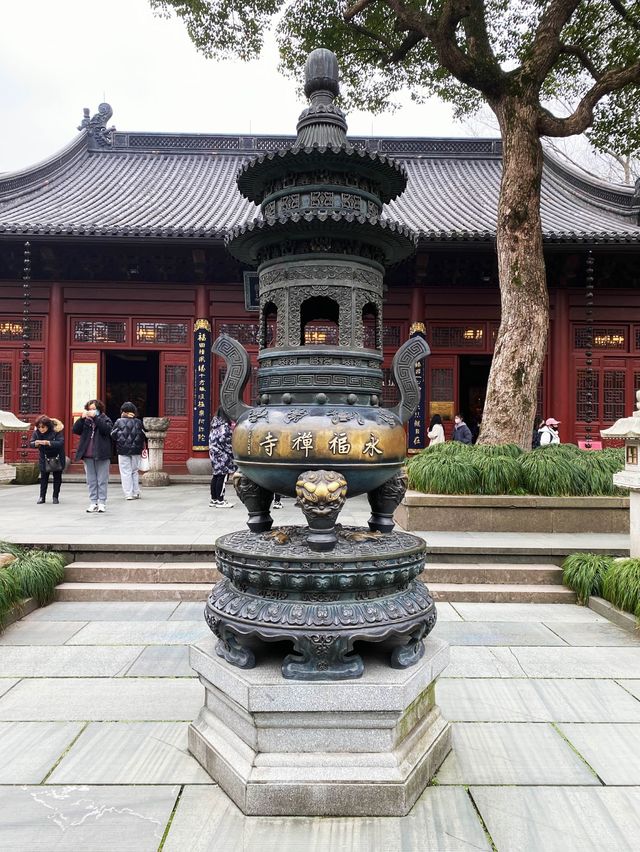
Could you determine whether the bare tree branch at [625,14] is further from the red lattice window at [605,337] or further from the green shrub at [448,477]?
the green shrub at [448,477]

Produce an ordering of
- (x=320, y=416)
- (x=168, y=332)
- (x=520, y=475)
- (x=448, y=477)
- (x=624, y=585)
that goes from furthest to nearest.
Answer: (x=168, y=332) < (x=520, y=475) < (x=448, y=477) < (x=624, y=585) < (x=320, y=416)

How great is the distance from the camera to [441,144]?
17.6 metres

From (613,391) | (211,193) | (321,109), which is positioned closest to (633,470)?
(321,109)

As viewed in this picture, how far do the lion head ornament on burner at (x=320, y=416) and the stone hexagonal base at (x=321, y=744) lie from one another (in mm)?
140

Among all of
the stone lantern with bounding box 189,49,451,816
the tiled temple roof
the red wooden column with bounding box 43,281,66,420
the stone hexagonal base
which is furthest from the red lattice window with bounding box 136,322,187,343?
the stone hexagonal base

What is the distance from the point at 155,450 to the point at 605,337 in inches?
430

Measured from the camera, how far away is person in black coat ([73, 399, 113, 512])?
27.4 feet

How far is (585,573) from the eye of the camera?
5.44m

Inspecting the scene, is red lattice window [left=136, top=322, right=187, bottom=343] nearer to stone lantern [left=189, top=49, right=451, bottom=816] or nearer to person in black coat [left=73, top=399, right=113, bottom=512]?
person in black coat [left=73, top=399, right=113, bottom=512]

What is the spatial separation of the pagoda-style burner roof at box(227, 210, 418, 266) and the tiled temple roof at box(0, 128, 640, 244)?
319 inches

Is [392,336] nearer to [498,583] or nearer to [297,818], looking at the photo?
[498,583]

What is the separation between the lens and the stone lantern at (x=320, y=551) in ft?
8.20

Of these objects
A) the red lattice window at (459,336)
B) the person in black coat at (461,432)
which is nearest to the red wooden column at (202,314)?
the red lattice window at (459,336)

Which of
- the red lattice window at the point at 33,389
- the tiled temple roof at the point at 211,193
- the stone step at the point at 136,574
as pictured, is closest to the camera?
the stone step at the point at 136,574
